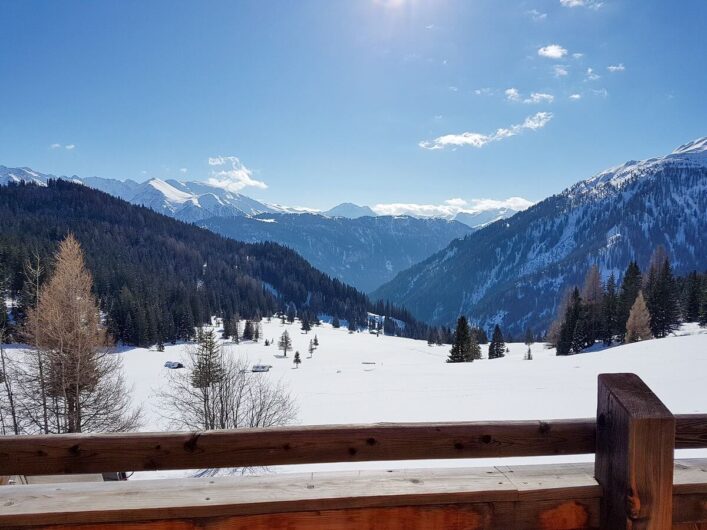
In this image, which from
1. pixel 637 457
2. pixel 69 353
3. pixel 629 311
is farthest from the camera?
pixel 629 311

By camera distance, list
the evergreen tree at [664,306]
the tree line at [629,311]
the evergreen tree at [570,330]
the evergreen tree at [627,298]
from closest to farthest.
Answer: the evergreen tree at [627,298] < the evergreen tree at [664,306] < the tree line at [629,311] < the evergreen tree at [570,330]

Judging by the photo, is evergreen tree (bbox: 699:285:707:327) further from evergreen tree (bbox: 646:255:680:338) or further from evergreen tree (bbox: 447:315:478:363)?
evergreen tree (bbox: 447:315:478:363)

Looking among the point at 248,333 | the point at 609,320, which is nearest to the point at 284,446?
the point at 609,320

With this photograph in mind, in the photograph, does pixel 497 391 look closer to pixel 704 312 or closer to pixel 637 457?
pixel 637 457

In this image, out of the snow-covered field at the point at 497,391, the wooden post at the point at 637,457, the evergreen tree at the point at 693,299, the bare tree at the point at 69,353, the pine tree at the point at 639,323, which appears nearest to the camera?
the wooden post at the point at 637,457

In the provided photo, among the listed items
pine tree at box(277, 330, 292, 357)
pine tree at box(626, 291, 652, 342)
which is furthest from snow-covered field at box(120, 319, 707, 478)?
pine tree at box(277, 330, 292, 357)

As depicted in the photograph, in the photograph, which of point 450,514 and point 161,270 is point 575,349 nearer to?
point 450,514

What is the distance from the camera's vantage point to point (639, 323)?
2010 inches

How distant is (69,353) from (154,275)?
416ft

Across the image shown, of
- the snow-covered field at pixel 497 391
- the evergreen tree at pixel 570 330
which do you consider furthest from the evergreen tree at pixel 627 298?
the snow-covered field at pixel 497 391

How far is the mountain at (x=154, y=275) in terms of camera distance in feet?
298

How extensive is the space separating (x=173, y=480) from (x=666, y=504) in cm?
197

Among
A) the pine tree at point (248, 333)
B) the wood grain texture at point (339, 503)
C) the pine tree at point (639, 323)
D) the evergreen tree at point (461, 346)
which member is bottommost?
the pine tree at point (248, 333)

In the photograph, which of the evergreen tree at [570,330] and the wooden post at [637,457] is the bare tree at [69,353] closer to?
the wooden post at [637,457]
